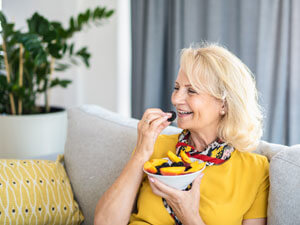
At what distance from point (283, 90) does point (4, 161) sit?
5.40 feet

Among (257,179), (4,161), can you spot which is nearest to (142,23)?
(4,161)

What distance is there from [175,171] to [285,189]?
0.35 metres

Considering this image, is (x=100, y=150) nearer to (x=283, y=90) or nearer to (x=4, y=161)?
(x=4, y=161)

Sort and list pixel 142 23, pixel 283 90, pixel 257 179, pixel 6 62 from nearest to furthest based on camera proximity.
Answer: pixel 257 179
pixel 283 90
pixel 6 62
pixel 142 23

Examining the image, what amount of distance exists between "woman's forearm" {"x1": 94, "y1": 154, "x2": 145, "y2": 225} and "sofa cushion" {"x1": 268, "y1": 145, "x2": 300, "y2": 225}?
0.44 metres

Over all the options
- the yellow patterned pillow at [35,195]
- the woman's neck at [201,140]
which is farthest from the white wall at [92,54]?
the woman's neck at [201,140]

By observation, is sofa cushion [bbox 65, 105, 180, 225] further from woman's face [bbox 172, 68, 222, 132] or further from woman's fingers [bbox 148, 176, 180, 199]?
woman's fingers [bbox 148, 176, 180, 199]

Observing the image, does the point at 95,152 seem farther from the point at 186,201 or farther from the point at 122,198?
the point at 186,201

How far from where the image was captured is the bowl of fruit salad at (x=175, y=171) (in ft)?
3.20

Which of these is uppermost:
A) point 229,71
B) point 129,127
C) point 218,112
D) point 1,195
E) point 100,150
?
point 229,71

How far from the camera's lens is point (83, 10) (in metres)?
3.72

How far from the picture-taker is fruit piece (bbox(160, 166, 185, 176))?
3.20 feet

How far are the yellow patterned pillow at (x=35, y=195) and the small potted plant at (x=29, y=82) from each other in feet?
4.04

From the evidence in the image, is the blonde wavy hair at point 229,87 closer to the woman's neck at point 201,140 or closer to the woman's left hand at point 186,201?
the woman's neck at point 201,140
